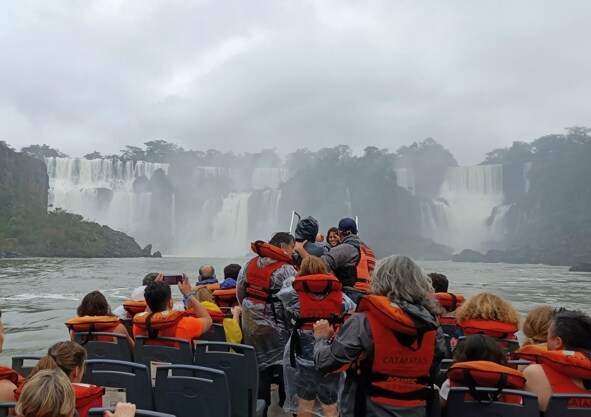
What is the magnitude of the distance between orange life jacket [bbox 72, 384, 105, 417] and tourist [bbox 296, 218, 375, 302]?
2.51 m

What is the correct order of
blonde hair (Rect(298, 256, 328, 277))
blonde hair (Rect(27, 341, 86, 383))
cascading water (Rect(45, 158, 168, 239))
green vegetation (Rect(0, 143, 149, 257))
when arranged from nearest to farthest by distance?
blonde hair (Rect(27, 341, 86, 383))
blonde hair (Rect(298, 256, 328, 277))
green vegetation (Rect(0, 143, 149, 257))
cascading water (Rect(45, 158, 168, 239))

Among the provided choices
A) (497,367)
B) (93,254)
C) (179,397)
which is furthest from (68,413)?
(93,254)

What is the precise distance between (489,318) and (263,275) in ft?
6.45

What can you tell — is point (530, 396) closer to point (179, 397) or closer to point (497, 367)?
point (497, 367)

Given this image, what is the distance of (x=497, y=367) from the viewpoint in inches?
112

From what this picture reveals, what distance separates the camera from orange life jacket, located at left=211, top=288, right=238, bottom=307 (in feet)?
20.9

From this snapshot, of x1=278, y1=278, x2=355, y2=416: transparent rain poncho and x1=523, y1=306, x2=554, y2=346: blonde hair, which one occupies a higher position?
x1=523, y1=306, x2=554, y2=346: blonde hair

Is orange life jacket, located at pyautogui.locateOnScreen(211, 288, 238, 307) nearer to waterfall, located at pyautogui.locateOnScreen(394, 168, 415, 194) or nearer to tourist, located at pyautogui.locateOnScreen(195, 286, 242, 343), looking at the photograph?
tourist, located at pyautogui.locateOnScreen(195, 286, 242, 343)

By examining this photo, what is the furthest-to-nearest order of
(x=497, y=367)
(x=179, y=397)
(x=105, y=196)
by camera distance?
1. (x=105, y=196)
2. (x=179, y=397)
3. (x=497, y=367)

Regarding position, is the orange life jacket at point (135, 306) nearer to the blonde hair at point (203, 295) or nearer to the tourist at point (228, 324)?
the blonde hair at point (203, 295)

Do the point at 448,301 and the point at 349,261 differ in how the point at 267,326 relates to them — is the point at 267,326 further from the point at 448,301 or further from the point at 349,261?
the point at 448,301

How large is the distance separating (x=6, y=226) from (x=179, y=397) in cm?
7376

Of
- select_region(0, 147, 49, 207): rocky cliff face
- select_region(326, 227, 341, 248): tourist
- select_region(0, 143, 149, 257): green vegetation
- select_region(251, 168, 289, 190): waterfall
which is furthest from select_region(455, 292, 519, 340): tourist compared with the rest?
select_region(251, 168, 289, 190): waterfall

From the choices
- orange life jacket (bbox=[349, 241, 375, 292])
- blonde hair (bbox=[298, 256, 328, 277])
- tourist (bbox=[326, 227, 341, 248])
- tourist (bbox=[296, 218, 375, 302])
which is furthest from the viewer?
tourist (bbox=[326, 227, 341, 248])
